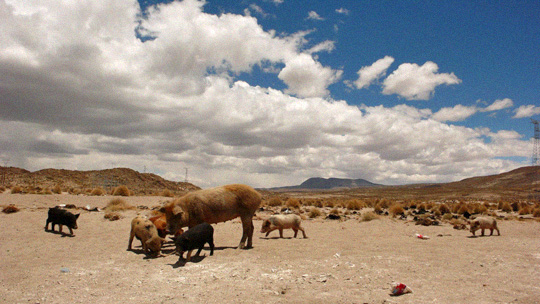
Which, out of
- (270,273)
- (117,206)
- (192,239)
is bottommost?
(270,273)

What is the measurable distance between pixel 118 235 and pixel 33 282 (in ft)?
21.2

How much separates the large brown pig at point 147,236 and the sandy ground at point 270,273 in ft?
1.16

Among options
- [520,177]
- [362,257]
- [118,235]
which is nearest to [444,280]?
[362,257]

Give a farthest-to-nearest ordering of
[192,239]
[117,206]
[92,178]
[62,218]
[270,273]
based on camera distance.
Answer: [92,178], [117,206], [62,218], [192,239], [270,273]

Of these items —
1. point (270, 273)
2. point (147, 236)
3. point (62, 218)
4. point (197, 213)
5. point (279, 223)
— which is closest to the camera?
point (270, 273)

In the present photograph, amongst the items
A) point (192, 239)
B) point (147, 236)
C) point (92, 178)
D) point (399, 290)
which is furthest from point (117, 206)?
point (92, 178)

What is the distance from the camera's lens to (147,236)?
9891 mm

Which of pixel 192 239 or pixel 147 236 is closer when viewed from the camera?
pixel 192 239

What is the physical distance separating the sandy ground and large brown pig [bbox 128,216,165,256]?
0.35 meters

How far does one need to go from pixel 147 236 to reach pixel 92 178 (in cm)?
6601

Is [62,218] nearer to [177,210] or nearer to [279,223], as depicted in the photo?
[177,210]

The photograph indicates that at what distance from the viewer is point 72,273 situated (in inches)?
299

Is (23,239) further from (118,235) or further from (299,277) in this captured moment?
(299,277)

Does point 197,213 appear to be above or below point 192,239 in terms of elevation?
above
